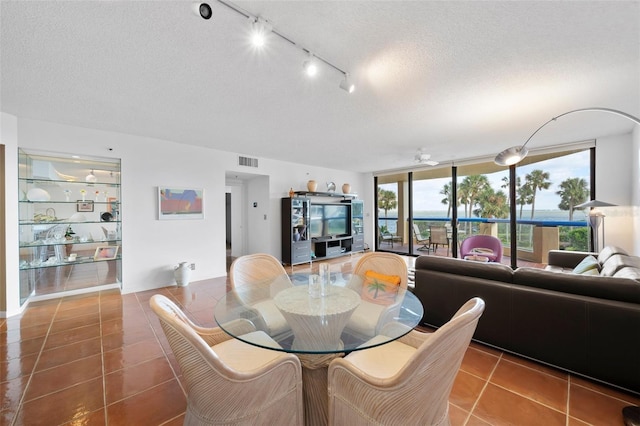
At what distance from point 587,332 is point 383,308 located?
1.46m

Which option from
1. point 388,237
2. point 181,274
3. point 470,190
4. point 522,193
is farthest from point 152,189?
point 522,193

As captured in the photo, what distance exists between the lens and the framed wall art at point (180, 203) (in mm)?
4000

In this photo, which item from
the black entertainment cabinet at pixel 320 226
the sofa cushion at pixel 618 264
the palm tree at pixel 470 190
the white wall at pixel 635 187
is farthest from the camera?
the palm tree at pixel 470 190

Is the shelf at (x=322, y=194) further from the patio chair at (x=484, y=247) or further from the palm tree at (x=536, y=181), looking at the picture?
the palm tree at (x=536, y=181)

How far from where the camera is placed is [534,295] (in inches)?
76.0

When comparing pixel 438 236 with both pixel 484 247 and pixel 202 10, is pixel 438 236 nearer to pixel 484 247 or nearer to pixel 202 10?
pixel 484 247

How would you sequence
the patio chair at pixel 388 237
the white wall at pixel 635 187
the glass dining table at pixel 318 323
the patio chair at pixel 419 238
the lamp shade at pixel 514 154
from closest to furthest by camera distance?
the glass dining table at pixel 318 323 < the lamp shade at pixel 514 154 < the white wall at pixel 635 187 < the patio chair at pixel 419 238 < the patio chair at pixel 388 237

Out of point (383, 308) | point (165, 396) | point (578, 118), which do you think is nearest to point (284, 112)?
point (383, 308)

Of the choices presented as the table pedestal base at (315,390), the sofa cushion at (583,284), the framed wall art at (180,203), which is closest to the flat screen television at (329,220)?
the framed wall art at (180,203)

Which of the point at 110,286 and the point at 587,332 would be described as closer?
the point at 587,332

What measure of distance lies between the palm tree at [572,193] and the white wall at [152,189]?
20.0 feet

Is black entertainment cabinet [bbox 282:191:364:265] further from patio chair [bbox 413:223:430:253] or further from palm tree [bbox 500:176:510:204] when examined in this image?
palm tree [bbox 500:176:510:204]

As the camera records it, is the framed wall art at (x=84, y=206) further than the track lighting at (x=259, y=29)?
Yes

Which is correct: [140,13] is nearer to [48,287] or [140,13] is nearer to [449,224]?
[48,287]
